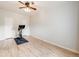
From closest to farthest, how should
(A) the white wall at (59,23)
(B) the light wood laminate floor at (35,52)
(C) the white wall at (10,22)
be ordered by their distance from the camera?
(B) the light wood laminate floor at (35,52)
(A) the white wall at (59,23)
(C) the white wall at (10,22)

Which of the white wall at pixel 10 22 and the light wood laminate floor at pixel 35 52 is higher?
the white wall at pixel 10 22

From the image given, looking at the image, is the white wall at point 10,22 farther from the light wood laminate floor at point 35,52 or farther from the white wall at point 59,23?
the light wood laminate floor at point 35,52

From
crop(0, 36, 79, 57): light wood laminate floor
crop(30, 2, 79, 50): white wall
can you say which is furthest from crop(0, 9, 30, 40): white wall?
crop(0, 36, 79, 57): light wood laminate floor

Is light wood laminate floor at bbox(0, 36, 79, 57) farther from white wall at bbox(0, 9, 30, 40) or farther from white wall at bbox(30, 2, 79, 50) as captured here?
white wall at bbox(0, 9, 30, 40)

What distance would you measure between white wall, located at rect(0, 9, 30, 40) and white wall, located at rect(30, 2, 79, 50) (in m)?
0.88

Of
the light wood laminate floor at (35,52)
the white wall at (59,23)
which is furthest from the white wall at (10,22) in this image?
the light wood laminate floor at (35,52)

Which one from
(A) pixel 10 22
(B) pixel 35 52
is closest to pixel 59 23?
(B) pixel 35 52

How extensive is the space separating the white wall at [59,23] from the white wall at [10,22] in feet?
2.89

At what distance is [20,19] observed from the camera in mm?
5676

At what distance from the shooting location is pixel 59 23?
12.9ft

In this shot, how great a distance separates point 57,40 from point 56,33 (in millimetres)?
317

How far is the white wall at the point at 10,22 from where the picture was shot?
5355mm

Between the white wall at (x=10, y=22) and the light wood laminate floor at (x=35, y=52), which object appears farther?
the white wall at (x=10, y=22)

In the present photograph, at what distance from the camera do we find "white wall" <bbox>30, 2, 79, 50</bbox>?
3342mm
